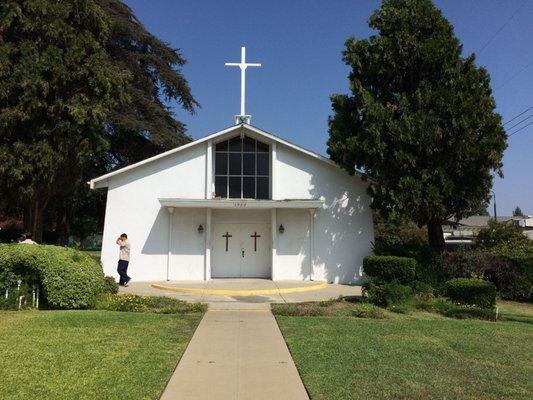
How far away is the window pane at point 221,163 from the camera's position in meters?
19.5

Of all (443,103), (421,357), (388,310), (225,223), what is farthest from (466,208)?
(421,357)

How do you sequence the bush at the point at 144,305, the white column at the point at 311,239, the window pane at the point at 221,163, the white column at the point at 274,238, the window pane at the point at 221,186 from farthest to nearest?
the window pane at the point at 221,163 < the window pane at the point at 221,186 < the white column at the point at 311,239 < the white column at the point at 274,238 < the bush at the point at 144,305

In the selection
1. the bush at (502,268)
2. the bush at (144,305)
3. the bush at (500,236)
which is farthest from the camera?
the bush at (500,236)

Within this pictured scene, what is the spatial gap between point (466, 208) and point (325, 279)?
5.58 m

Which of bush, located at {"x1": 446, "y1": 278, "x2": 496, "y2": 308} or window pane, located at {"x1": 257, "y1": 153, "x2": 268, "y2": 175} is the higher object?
window pane, located at {"x1": 257, "y1": 153, "x2": 268, "y2": 175}

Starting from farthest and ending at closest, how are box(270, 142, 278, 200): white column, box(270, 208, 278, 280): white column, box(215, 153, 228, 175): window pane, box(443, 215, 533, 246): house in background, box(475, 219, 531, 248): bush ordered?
box(443, 215, 533, 246): house in background
box(215, 153, 228, 175): window pane
box(270, 142, 278, 200): white column
box(270, 208, 278, 280): white column
box(475, 219, 531, 248): bush

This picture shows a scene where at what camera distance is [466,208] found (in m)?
17.4

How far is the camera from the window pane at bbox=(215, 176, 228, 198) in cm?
1936

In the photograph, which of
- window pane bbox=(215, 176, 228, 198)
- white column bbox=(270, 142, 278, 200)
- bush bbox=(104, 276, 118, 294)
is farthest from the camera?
window pane bbox=(215, 176, 228, 198)

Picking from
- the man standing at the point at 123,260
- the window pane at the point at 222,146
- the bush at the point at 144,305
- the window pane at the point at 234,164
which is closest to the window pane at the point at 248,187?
the window pane at the point at 234,164

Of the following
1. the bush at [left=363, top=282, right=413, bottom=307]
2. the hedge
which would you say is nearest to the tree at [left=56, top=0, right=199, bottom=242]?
the hedge

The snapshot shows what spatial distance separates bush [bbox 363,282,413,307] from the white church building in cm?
572

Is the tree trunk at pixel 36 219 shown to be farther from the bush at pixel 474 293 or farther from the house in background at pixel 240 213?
the bush at pixel 474 293

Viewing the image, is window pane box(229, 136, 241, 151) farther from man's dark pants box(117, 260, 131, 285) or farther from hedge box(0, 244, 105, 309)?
hedge box(0, 244, 105, 309)
